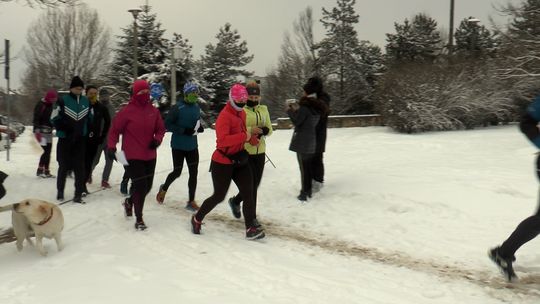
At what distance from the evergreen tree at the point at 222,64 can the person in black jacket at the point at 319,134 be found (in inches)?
1067

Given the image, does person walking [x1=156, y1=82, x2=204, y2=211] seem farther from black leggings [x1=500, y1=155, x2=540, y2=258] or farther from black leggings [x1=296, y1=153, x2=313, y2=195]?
black leggings [x1=500, y1=155, x2=540, y2=258]

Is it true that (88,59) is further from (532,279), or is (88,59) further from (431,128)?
(532,279)

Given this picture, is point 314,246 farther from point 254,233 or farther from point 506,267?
point 506,267

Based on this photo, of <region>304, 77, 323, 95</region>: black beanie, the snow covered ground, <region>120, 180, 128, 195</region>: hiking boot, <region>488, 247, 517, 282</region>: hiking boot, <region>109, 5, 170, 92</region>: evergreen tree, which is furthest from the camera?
<region>109, 5, 170, 92</region>: evergreen tree

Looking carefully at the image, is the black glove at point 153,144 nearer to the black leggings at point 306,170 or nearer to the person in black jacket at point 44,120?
the black leggings at point 306,170

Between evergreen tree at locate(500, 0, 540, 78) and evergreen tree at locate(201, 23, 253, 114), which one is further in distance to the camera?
evergreen tree at locate(201, 23, 253, 114)

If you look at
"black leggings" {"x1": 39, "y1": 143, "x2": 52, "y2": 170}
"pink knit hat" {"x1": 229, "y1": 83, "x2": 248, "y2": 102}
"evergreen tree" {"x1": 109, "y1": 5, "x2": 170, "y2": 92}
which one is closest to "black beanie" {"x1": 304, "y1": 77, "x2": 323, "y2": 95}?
"pink knit hat" {"x1": 229, "y1": 83, "x2": 248, "y2": 102}

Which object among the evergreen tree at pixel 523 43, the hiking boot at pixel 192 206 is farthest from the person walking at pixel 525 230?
the evergreen tree at pixel 523 43

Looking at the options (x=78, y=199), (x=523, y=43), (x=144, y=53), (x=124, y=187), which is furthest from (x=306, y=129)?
(x=144, y=53)

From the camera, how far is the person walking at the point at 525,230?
4.23m

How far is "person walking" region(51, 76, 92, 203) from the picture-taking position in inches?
285

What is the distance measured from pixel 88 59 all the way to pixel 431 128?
28604 millimetres

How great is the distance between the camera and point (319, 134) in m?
7.84

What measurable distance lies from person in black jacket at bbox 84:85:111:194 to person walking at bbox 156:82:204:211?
1.81 meters
